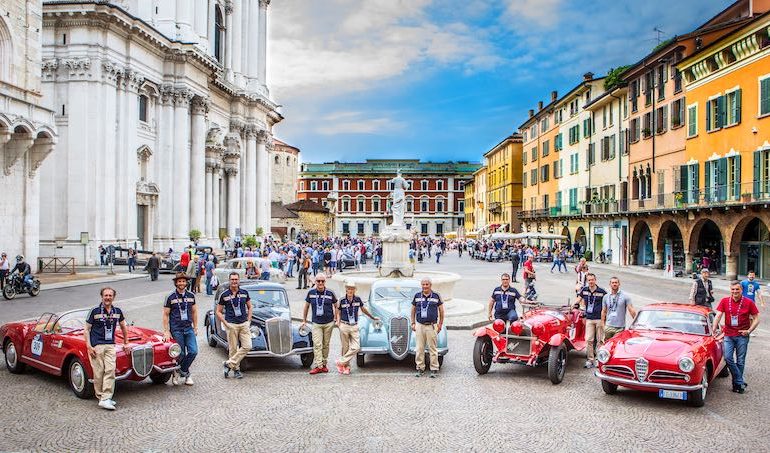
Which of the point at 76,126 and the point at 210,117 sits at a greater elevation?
the point at 210,117

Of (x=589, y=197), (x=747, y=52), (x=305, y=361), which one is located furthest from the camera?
(x=589, y=197)

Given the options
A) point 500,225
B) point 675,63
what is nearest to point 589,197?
point 675,63

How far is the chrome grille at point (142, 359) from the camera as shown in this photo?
30.5 feet

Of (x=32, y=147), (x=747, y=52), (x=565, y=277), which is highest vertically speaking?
(x=747, y=52)

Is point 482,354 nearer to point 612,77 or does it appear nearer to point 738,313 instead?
→ point 738,313

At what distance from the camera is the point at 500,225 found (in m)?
79.0

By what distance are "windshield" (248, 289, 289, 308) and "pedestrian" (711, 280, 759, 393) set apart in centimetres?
766

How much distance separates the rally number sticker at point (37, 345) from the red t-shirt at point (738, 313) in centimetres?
1088

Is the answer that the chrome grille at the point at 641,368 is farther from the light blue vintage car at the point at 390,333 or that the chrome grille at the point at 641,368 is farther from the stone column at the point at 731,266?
the stone column at the point at 731,266

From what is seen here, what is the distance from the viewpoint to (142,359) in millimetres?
9398

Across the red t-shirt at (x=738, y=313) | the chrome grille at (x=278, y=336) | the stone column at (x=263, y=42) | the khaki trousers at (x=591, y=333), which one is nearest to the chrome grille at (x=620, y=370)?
the red t-shirt at (x=738, y=313)

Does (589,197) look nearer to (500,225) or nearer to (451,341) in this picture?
(500,225)

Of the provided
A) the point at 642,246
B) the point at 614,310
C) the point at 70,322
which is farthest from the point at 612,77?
the point at 70,322

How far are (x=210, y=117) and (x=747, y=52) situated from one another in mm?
37757
